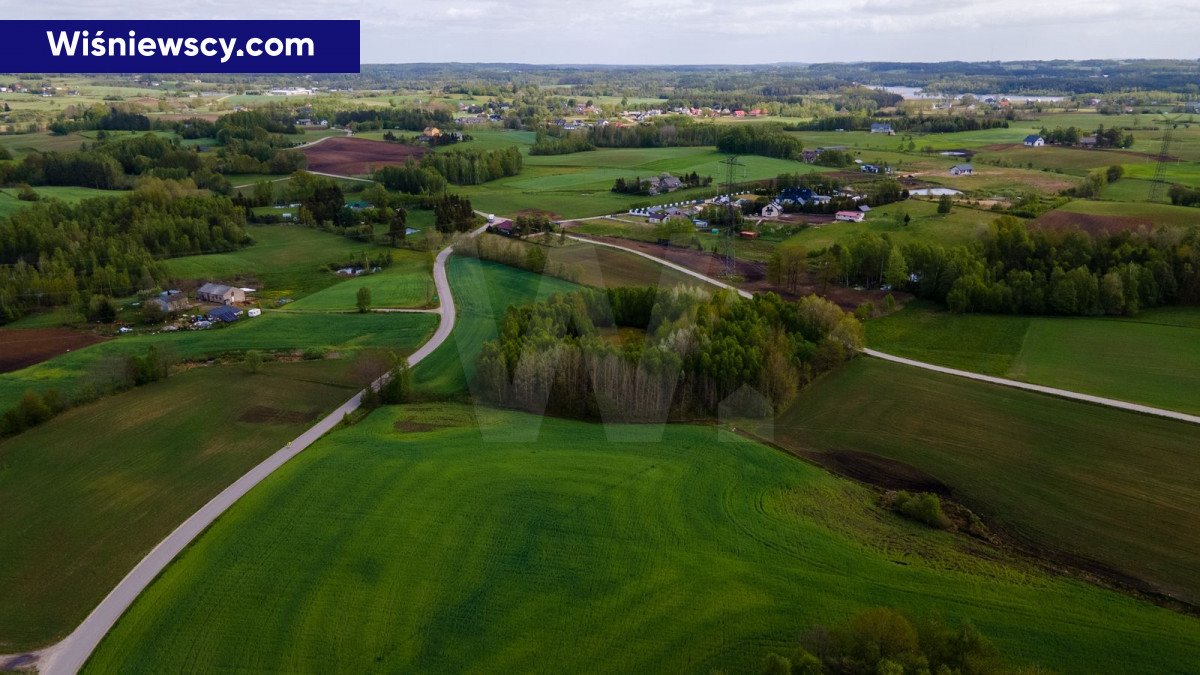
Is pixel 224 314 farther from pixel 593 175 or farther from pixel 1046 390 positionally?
pixel 593 175

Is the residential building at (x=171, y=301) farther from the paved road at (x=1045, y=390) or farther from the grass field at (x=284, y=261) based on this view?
the paved road at (x=1045, y=390)

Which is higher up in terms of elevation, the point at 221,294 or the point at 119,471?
A: the point at 221,294

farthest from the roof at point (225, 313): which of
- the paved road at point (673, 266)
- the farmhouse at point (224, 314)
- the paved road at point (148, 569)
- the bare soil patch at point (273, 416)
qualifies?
the paved road at point (673, 266)

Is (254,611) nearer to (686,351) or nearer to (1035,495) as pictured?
(686,351)

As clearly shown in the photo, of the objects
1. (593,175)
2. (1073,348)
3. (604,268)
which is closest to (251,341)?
→ (604,268)

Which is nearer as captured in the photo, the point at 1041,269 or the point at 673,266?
the point at 1041,269

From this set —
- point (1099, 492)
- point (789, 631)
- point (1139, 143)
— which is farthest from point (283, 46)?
point (1139, 143)

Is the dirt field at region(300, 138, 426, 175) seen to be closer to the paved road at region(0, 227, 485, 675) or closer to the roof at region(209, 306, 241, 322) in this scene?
the roof at region(209, 306, 241, 322)
